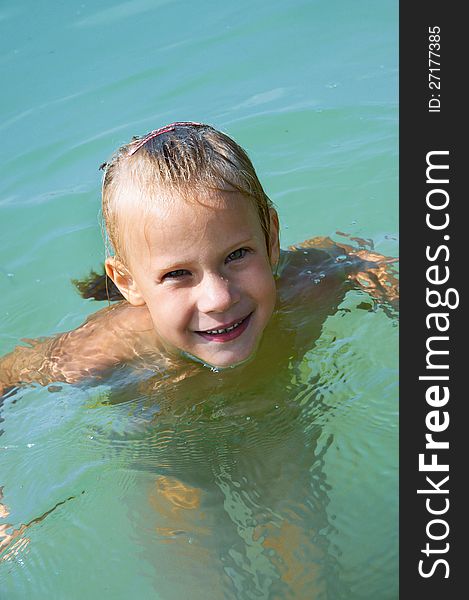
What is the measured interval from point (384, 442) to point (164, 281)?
0.94 m

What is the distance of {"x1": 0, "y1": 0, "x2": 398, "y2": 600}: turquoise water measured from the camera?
2889 millimetres

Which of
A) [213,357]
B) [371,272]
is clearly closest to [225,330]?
[213,357]

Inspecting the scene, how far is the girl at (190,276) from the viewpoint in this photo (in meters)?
2.85

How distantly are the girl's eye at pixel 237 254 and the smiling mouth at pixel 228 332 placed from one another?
21 centimetres

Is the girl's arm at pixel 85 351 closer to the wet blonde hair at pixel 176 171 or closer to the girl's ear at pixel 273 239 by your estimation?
the wet blonde hair at pixel 176 171

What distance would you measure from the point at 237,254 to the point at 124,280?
49 centimetres

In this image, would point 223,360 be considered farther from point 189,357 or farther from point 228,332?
point 189,357

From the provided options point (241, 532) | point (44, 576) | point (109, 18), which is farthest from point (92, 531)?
point (109, 18)

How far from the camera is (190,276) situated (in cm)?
288

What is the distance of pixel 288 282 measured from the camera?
3484mm

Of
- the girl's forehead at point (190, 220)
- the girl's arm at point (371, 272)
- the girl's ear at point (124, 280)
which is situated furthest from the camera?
the girl's arm at point (371, 272)

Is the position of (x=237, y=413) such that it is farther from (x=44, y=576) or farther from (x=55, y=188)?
(x=55, y=188)

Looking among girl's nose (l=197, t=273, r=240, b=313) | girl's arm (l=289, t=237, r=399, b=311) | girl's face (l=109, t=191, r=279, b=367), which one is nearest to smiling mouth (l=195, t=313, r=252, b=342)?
girl's face (l=109, t=191, r=279, b=367)

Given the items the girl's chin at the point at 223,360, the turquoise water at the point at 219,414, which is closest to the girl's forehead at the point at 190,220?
A: the girl's chin at the point at 223,360
